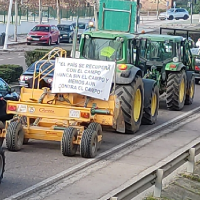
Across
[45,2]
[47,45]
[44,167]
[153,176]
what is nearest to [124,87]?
[44,167]

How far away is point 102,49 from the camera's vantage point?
1634 cm

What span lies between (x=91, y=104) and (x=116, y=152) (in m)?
1.14

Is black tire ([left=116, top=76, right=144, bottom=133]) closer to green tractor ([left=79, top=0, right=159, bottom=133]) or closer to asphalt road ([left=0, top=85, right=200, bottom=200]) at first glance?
green tractor ([left=79, top=0, right=159, bottom=133])

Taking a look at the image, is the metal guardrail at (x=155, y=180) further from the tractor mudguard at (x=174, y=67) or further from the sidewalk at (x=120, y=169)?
the tractor mudguard at (x=174, y=67)

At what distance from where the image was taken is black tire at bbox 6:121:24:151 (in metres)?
12.4

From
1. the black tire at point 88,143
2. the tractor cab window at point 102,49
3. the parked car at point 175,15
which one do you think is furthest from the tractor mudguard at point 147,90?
the parked car at point 175,15

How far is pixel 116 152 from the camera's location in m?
13.5

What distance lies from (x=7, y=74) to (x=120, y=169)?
40.5ft

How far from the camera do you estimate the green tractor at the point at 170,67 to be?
1997cm

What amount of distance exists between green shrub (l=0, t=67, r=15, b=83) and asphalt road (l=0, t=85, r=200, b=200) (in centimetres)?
896

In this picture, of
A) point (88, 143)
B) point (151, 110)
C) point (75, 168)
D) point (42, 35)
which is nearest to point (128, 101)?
point (151, 110)

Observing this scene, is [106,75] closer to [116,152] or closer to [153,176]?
[116,152]

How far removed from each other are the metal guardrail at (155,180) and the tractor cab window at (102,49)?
5195mm

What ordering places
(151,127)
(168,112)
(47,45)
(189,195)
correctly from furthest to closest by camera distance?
(47,45) < (168,112) < (151,127) < (189,195)
